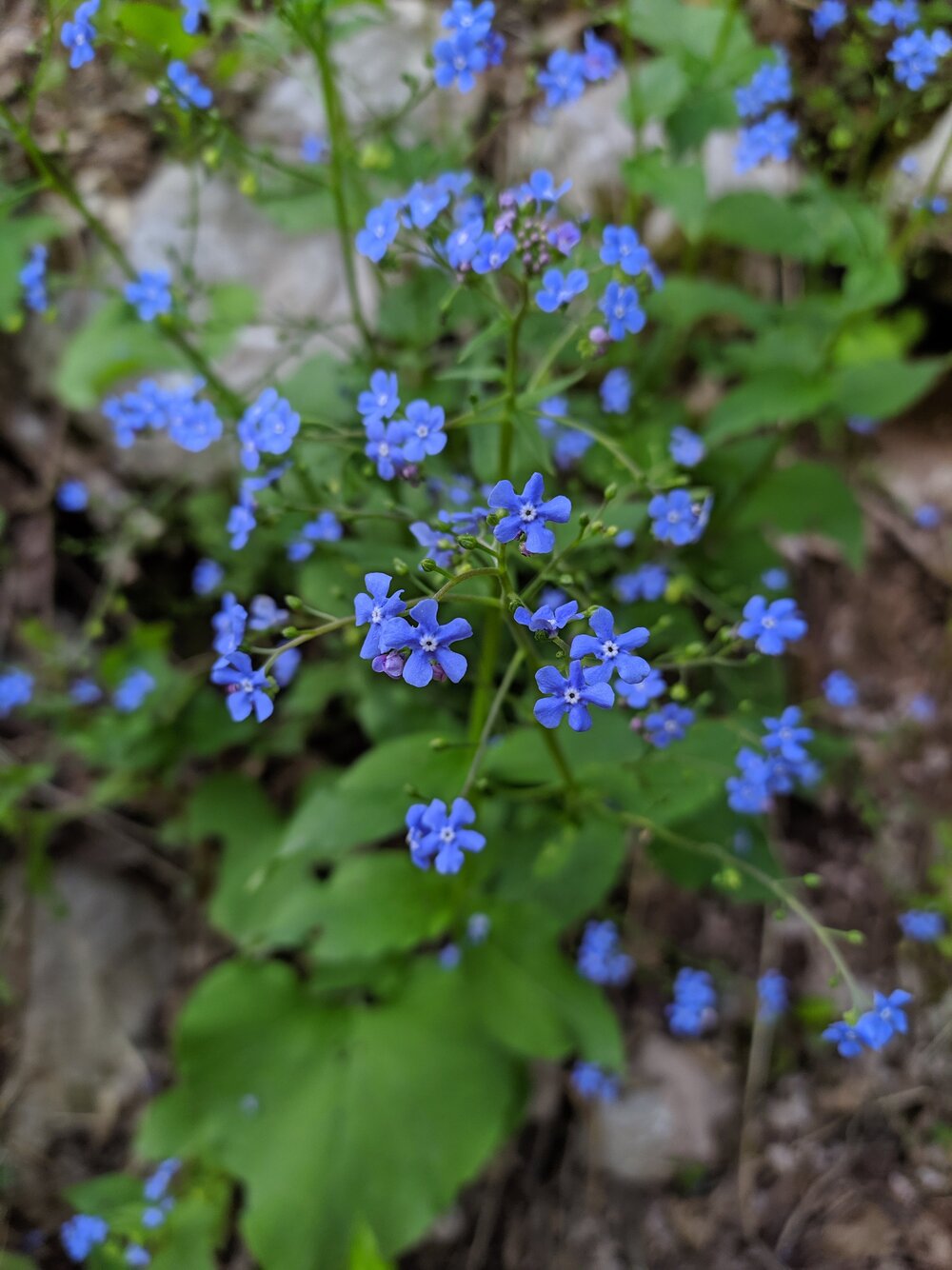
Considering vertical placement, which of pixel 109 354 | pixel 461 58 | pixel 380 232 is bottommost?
pixel 109 354

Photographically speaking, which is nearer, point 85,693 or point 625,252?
point 625,252

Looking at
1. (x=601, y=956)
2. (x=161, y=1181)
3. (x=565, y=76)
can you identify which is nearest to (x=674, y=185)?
(x=565, y=76)

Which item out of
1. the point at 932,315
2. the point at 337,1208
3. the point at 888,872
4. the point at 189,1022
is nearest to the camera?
the point at 337,1208

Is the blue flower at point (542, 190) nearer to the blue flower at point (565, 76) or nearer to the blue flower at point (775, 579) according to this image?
the blue flower at point (565, 76)

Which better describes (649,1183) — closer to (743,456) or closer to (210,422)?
(743,456)

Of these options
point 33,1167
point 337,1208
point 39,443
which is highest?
point 39,443

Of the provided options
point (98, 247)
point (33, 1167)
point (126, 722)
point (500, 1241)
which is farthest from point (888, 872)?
point (98, 247)

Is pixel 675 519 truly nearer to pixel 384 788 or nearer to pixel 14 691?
pixel 384 788
